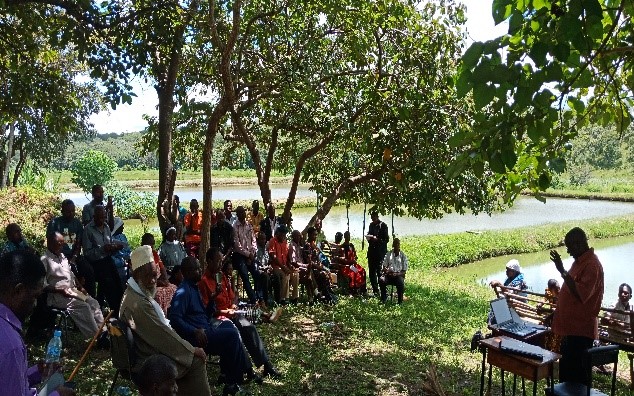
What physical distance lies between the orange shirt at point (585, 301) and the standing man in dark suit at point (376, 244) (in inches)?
230

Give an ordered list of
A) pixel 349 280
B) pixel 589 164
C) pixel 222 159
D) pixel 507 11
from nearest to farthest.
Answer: pixel 507 11, pixel 349 280, pixel 222 159, pixel 589 164

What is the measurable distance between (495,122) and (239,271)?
6.40 meters

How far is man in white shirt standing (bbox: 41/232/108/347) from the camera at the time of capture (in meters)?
6.18

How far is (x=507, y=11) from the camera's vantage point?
3115 millimetres

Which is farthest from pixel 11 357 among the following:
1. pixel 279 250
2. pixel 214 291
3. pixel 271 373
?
pixel 279 250

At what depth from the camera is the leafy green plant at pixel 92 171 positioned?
30.7 metres

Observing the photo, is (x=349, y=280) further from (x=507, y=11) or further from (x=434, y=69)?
(x=507, y=11)

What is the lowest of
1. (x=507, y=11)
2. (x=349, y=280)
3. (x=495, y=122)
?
(x=349, y=280)

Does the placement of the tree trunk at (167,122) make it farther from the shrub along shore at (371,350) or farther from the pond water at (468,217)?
the pond water at (468,217)

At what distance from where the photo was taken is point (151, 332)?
4633mm

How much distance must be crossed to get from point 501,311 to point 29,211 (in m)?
15.1

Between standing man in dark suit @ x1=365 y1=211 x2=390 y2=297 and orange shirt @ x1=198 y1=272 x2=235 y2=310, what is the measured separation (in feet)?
16.4


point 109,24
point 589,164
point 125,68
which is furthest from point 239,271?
point 589,164

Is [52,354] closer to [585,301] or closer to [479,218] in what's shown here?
[585,301]
